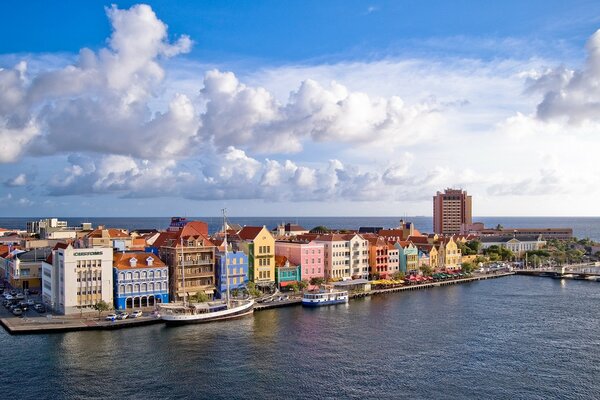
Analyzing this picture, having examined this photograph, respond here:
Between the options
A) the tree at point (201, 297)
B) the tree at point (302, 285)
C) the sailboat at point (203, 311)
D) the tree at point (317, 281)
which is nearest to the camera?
the sailboat at point (203, 311)

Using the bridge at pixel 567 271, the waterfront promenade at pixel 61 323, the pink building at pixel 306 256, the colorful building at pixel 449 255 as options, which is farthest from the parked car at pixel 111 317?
the bridge at pixel 567 271

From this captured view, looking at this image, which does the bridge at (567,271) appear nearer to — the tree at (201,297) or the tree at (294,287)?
the tree at (294,287)

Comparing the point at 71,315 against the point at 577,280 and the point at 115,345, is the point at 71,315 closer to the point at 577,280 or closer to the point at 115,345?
the point at 115,345

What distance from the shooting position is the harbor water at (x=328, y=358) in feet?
154

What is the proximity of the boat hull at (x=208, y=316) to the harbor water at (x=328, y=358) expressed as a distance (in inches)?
60.0

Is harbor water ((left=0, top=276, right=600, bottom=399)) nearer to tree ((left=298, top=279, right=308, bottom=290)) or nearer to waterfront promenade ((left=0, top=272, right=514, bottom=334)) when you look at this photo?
waterfront promenade ((left=0, top=272, right=514, bottom=334))

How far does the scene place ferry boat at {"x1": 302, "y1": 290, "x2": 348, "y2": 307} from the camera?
→ 8531cm

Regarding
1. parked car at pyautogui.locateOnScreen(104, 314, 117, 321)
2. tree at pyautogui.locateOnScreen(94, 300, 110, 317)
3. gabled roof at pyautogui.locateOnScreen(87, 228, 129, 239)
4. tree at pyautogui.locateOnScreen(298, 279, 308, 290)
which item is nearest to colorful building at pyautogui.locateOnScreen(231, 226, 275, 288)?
tree at pyautogui.locateOnScreen(298, 279, 308, 290)

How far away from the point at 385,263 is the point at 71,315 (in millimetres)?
62258

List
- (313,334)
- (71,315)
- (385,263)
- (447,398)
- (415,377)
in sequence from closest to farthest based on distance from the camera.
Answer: (447,398), (415,377), (313,334), (71,315), (385,263)

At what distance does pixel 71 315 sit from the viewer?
71.7m

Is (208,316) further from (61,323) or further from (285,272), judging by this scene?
(285,272)

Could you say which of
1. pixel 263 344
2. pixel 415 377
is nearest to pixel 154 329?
pixel 263 344

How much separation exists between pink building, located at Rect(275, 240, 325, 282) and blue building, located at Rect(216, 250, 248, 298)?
13.3 metres
